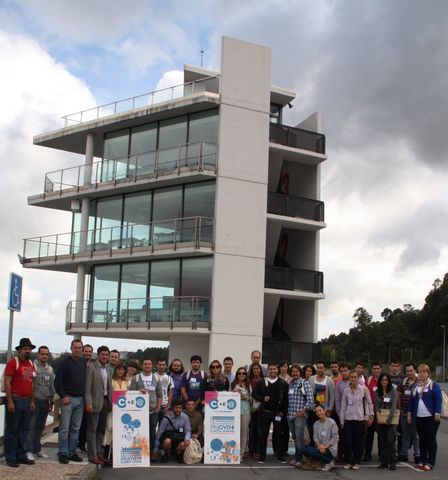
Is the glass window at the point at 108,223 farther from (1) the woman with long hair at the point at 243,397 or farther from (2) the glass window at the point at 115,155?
(1) the woman with long hair at the point at 243,397

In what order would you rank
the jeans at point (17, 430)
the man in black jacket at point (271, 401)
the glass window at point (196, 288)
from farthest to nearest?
1. the glass window at point (196, 288)
2. the man in black jacket at point (271, 401)
3. the jeans at point (17, 430)

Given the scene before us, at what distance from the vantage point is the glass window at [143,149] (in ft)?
89.7

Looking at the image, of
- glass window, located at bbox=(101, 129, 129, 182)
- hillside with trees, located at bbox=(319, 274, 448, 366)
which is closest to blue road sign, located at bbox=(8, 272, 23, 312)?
glass window, located at bbox=(101, 129, 129, 182)

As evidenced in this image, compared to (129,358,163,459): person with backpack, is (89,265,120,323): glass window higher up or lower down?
higher up

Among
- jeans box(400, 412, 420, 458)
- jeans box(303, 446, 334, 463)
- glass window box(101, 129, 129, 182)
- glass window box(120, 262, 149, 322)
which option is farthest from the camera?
glass window box(101, 129, 129, 182)

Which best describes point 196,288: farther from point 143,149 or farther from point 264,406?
point 264,406

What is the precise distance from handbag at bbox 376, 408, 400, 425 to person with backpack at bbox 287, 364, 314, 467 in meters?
1.21

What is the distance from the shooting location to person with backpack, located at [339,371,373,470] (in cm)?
1213

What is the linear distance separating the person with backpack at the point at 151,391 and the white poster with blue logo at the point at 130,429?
220 mm

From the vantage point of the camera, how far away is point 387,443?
1217 centimetres

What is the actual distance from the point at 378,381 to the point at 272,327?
15937 millimetres

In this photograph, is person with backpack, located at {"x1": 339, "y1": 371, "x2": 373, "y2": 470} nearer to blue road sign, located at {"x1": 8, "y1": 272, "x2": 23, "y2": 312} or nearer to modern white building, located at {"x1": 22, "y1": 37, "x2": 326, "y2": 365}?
blue road sign, located at {"x1": 8, "y1": 272, "x2": 23, "y2": 312}

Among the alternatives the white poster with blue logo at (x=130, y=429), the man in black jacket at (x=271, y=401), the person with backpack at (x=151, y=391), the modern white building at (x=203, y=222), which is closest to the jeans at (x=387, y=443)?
the man in black jacket at (x=271, y=401)

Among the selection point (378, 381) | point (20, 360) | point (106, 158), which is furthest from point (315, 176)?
point (20, 360)
